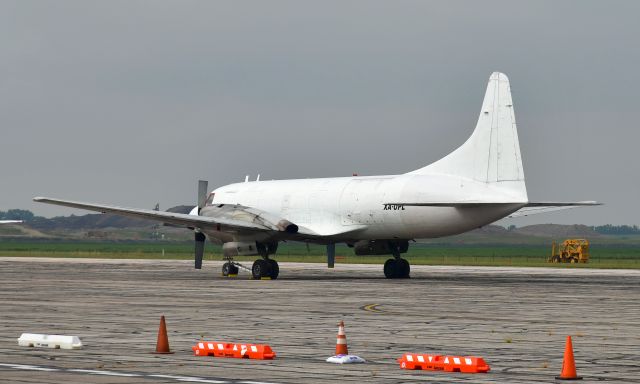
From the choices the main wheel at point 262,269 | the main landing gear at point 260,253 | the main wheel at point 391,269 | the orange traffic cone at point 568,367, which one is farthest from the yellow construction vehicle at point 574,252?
the orange traffic cone at point 568,367

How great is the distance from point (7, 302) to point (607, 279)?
→ 28.0 meters

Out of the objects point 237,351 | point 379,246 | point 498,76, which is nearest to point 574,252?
point 379,246

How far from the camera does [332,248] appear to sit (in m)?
56.8

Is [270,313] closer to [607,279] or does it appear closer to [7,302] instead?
[7,302]

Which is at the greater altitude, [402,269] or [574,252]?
[574,252]

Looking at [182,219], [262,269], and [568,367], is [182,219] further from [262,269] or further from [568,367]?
[568,367]

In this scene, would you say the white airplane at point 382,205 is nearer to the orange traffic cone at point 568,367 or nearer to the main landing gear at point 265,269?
the main landing gear at point 265,269

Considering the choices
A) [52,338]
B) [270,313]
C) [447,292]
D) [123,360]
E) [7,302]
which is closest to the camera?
[123,360]

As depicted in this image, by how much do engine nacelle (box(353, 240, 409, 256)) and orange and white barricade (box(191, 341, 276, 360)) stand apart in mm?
31990

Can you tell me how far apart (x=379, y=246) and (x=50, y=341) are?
3177 cm

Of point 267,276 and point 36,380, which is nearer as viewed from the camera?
point 36,380

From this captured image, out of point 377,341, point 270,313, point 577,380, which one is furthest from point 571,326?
point 577,380

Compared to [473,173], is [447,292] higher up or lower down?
lower down

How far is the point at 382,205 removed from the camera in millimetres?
49125
